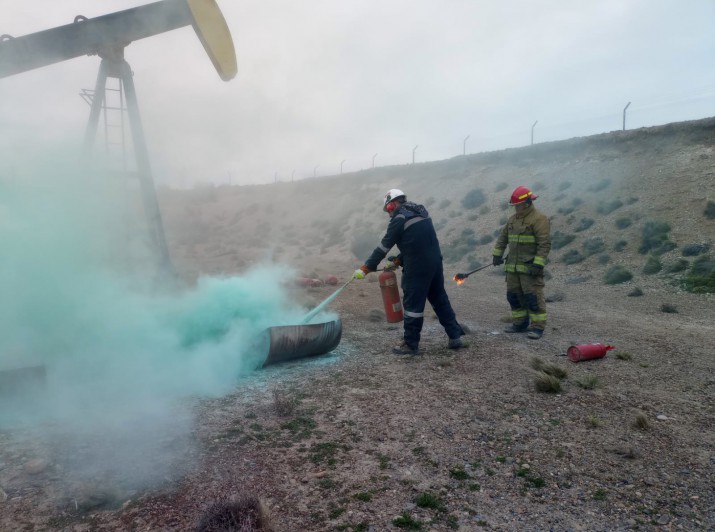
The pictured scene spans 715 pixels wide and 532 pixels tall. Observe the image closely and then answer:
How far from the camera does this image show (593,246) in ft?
48.5

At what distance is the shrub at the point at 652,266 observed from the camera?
11891 millimetres

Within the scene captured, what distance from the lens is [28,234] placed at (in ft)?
A: 17.7

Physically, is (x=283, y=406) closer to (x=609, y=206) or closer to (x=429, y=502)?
(x=429, y=502)

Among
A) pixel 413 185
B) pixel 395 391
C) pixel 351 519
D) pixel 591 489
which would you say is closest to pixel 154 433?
pixel 351 519

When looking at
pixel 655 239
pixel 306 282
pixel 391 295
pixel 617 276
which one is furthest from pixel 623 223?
pixel 391 295

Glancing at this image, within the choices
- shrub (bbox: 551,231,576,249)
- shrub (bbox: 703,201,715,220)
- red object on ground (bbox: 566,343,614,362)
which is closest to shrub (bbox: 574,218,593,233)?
shrub (bbox: 551,231,576,249)

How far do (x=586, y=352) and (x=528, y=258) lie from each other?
1627 millimetres

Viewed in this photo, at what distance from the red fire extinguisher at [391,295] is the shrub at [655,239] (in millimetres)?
9674

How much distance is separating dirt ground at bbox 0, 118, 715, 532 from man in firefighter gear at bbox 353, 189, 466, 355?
45 centimetres

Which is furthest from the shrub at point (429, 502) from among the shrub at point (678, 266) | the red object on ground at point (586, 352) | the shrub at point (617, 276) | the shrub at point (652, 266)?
the shrub at point (652, 266)

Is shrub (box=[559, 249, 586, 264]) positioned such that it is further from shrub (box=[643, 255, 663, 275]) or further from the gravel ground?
the gravel ground

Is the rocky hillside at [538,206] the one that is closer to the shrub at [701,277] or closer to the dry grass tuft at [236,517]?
the shrub at [701,277]

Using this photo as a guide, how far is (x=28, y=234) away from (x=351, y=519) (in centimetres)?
485

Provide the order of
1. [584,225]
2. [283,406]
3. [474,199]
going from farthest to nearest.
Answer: [474,199], [584,225], [283,406]
